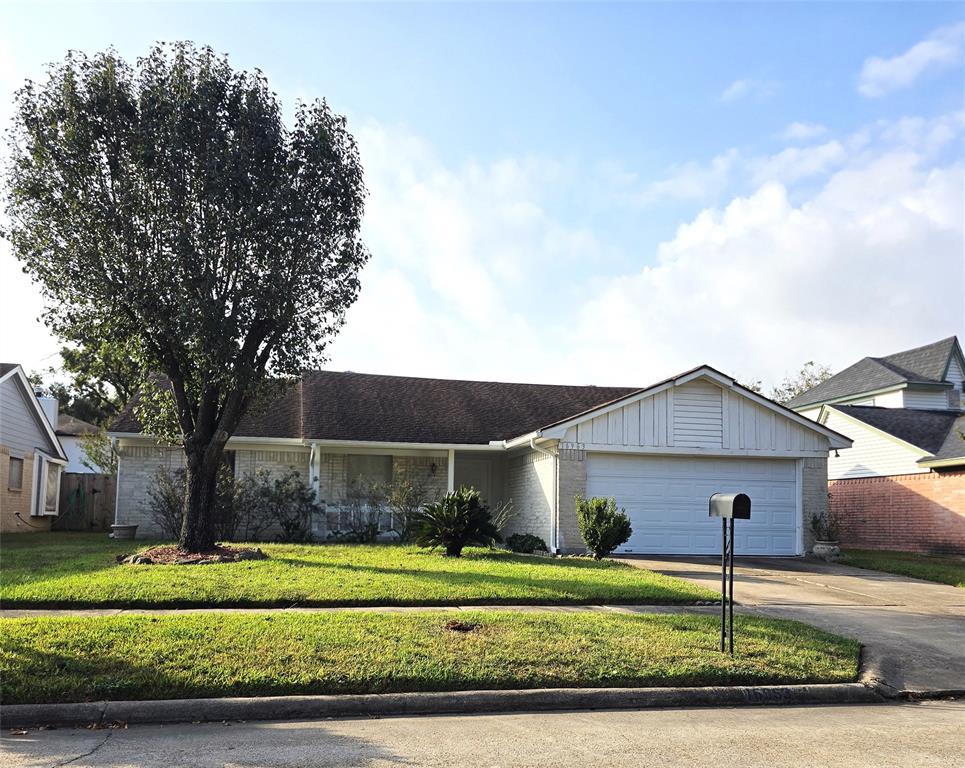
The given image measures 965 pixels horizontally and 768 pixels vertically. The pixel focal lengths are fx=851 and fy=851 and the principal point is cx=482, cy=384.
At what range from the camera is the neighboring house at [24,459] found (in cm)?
2227

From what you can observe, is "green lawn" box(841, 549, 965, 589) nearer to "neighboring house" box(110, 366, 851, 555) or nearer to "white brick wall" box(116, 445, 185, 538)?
"neighboring house" box(110, 366, 851, 555)

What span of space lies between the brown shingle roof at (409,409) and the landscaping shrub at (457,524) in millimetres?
5182

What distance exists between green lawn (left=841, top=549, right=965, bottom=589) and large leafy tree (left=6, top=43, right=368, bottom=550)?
41.8 ft

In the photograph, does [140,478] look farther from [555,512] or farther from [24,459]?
[555,512]

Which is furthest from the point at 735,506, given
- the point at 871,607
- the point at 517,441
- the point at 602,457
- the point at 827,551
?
the point at 827,551

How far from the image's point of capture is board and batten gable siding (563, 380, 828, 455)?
62.5ft

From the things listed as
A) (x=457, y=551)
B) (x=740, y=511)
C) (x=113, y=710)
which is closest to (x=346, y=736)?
(x=113, y=710)

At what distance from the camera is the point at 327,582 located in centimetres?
1165

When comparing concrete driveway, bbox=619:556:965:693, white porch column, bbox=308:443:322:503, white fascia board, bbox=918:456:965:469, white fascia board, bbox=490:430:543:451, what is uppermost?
white fascia board, bbox=490:430:543:451

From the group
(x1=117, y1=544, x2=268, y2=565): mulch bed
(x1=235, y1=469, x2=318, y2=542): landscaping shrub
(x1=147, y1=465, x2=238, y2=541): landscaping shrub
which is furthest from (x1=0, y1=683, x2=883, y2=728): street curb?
(x1=235, y1=469, x2=318, y2=542): landscaping shrub

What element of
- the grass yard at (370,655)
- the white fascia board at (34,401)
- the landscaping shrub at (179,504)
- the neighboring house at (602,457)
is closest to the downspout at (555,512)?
the neighboring house at (602,457)

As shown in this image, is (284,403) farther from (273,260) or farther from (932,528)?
(932,528)

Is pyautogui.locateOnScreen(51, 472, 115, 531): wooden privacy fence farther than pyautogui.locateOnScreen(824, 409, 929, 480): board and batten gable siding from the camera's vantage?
Yes

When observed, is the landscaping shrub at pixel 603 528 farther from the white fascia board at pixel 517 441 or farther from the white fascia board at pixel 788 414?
the white fascia board at pixel 788 414
